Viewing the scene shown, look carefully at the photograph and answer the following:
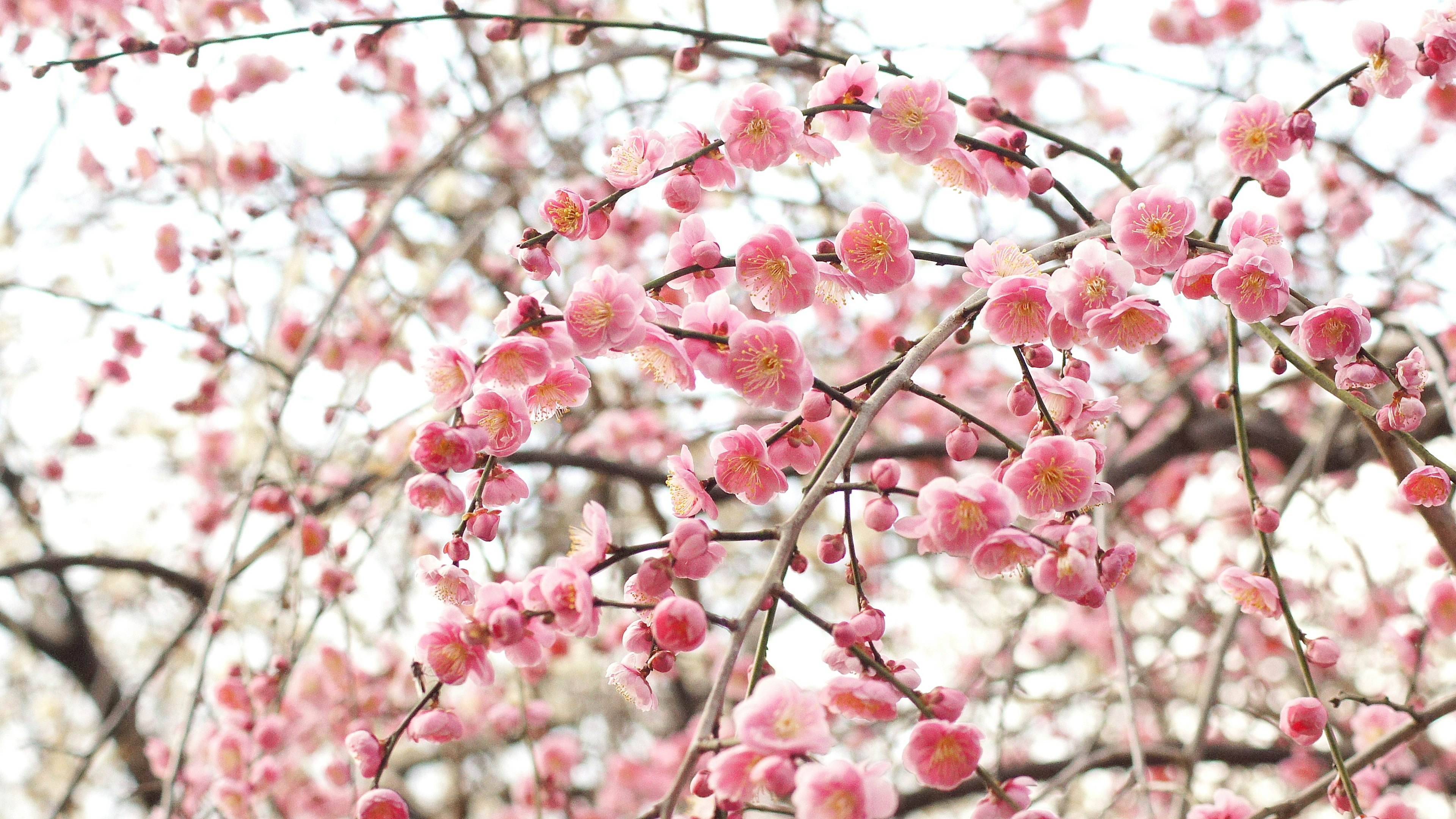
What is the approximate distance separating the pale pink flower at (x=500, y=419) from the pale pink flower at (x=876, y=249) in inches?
15.0

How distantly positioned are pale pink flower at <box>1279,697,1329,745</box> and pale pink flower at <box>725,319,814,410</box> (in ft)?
2.19

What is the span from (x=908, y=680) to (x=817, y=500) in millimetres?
226

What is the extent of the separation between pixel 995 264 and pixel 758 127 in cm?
30

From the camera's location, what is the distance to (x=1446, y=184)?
13.2ft

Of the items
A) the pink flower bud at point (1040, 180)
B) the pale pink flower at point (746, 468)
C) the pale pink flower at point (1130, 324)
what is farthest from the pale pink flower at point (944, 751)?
the pink flower bud at point (1040, 180)

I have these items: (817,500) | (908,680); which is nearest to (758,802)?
(908,680)

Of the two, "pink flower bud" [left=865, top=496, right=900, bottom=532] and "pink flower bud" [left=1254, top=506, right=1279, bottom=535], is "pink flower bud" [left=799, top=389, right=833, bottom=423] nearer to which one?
"pink flower bud" [left=865, top=496, right=900, bottom=532]

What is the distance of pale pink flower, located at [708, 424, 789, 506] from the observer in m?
1.05

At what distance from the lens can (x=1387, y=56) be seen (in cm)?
120

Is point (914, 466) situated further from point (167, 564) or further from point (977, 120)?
point (167, 564)

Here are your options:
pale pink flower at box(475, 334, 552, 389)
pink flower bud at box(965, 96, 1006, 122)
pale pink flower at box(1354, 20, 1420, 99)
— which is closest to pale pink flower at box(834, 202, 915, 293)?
pink flower bud at box(965, 96, 1006, 122)

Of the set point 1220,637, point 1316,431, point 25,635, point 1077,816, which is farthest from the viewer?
point 25,635

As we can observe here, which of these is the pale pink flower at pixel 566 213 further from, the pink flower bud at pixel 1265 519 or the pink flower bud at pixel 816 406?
the pink flower bud at pixel 1265 519

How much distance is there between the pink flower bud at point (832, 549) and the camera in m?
1.04
